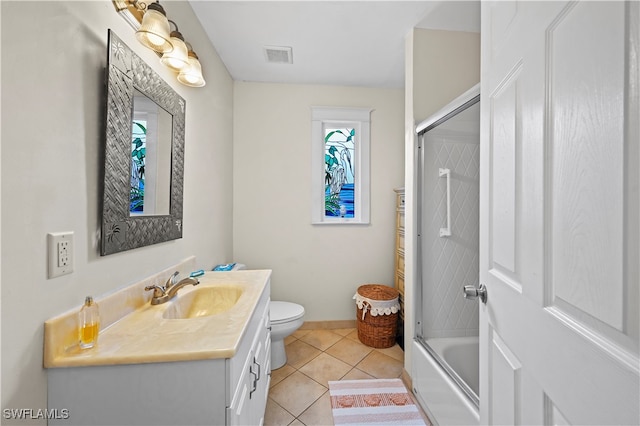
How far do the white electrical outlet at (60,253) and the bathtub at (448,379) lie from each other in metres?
1.60

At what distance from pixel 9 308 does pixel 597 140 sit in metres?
1.27

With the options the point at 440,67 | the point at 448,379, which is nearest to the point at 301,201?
the point at 440,67

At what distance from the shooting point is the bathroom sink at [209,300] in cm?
136

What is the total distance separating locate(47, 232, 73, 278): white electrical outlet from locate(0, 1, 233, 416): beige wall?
0.02 meters

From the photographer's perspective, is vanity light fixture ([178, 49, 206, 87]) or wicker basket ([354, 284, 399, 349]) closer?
vanity light fixture ([178, 49, 206, 87])

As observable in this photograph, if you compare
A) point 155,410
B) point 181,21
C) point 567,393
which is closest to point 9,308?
point 155,410

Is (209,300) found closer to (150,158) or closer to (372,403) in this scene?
(150,158)

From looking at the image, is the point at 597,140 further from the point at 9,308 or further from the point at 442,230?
the point at 442,230

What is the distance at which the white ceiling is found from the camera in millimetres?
1684

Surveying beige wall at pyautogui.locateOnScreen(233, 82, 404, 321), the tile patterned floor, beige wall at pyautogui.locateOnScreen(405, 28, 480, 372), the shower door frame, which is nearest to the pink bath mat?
the tile patterned floor

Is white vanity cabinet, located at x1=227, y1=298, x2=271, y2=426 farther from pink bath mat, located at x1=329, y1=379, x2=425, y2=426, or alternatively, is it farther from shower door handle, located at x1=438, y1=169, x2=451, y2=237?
shower door handle, located at x1=438, y1=169, x2=451, y2=237

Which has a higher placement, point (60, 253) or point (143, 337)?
point (60, 253)

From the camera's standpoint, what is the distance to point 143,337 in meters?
0.87

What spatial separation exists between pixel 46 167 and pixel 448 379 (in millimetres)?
1827
